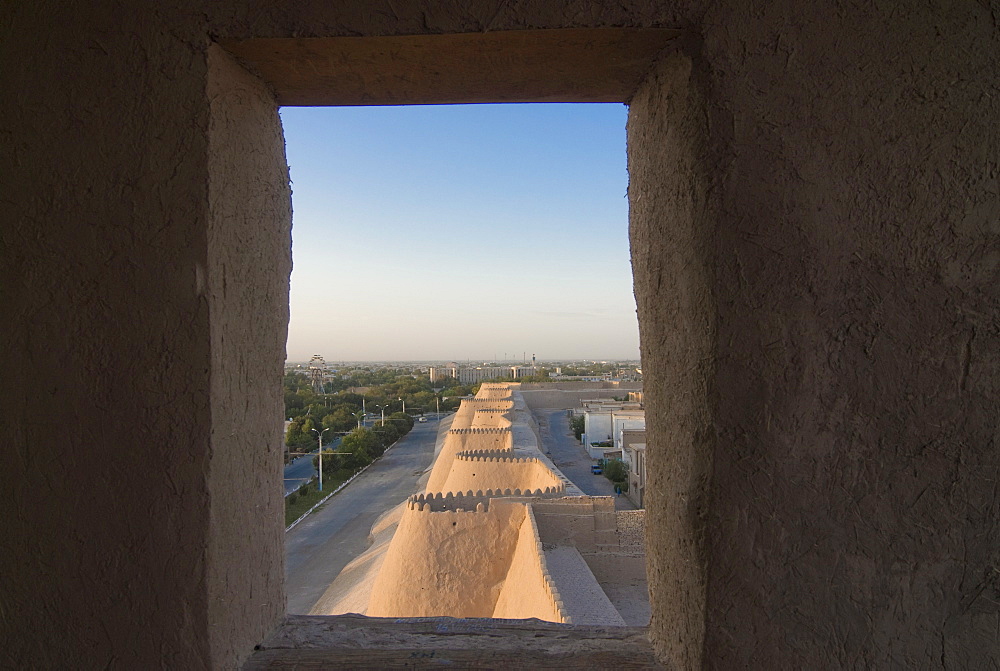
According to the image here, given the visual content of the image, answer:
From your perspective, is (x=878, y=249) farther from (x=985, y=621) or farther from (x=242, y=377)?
(x=242, y=377)

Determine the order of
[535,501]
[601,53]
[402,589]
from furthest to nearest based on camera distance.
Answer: [535,501]
[402,589]
[601,53]

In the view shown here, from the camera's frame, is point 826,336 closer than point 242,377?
Yes

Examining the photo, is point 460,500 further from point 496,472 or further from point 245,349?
point 245,349

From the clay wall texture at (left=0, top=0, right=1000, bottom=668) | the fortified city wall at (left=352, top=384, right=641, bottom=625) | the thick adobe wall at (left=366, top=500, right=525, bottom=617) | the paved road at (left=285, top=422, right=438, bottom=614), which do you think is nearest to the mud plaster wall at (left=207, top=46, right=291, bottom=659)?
the clay wall texture at (left=0, top=0, right=1000, bottom=668)

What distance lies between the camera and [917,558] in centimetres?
96

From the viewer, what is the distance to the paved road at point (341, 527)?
37.3 ft

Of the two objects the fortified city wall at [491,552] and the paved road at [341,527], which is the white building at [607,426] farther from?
the fortified city wall at [491,552]

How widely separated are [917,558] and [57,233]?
177 cm

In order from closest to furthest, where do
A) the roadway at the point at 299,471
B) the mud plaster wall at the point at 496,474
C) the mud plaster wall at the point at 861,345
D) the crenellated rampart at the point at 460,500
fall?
the mud plaster wall at the point at 861,345 < the crenellated rampart at the point at 460,500 < the mud plaster wall at the point at 496,474 < the roadway at the point at 299,471

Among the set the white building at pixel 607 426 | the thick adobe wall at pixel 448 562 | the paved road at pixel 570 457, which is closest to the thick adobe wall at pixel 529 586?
the thick adobe wall at pixel 448 562

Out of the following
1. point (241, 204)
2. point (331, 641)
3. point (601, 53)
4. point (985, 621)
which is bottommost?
point (331, 641)

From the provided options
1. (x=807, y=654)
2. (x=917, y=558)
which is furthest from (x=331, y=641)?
(x=917, y=558)

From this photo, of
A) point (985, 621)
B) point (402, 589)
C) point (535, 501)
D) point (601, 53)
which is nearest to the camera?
point (985, 621)

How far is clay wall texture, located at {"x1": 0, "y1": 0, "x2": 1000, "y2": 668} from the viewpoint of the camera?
3.15 ft
